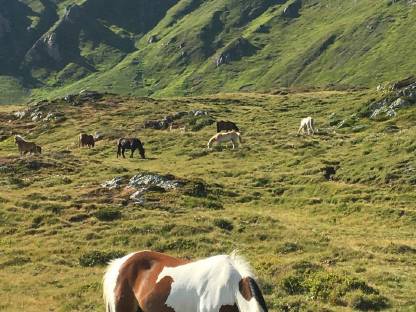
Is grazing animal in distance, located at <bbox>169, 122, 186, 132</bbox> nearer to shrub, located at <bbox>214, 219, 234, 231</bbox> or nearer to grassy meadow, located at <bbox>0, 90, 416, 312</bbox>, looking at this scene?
grassy meadow, located at <bbox>0, 90, 416, 312</bbox>

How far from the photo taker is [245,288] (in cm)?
930

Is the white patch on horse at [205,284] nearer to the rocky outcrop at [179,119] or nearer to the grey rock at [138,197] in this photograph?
the grey rock at [138,197]

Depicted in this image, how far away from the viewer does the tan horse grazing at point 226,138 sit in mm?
61844

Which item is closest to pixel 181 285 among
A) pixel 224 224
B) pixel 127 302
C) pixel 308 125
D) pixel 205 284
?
pixel 205 284

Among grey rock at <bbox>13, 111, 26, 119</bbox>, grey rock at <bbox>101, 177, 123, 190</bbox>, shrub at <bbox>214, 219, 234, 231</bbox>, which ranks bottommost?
shrub at <bbox>214, 219, 234, 231</bbox>

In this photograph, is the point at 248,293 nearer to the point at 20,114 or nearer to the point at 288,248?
the point at 288,248

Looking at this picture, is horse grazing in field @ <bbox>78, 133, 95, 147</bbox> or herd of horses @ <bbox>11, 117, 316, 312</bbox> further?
horse grazing in field @ <bbox>78, 133, 95, 147</bbox>

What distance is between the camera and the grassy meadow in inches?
796

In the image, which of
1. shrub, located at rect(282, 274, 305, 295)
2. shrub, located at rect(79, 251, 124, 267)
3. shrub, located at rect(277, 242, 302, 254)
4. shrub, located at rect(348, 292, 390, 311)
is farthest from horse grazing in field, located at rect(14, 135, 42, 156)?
shrub, located at rect(348, 292, 390, 311)

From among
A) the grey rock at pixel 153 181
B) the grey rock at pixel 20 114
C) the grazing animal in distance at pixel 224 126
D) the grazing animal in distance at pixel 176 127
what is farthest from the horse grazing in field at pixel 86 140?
the grey rock at pixel 20 114

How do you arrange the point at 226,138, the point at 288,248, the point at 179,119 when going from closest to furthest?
1. the point at 288,248
2. the point at 226,138
3. the point at 179,119

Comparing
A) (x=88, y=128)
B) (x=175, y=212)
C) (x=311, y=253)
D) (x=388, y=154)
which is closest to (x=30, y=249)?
(x=175, y=212)

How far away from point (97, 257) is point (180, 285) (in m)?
17.0

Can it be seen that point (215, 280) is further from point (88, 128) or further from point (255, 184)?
point (88, 128)
